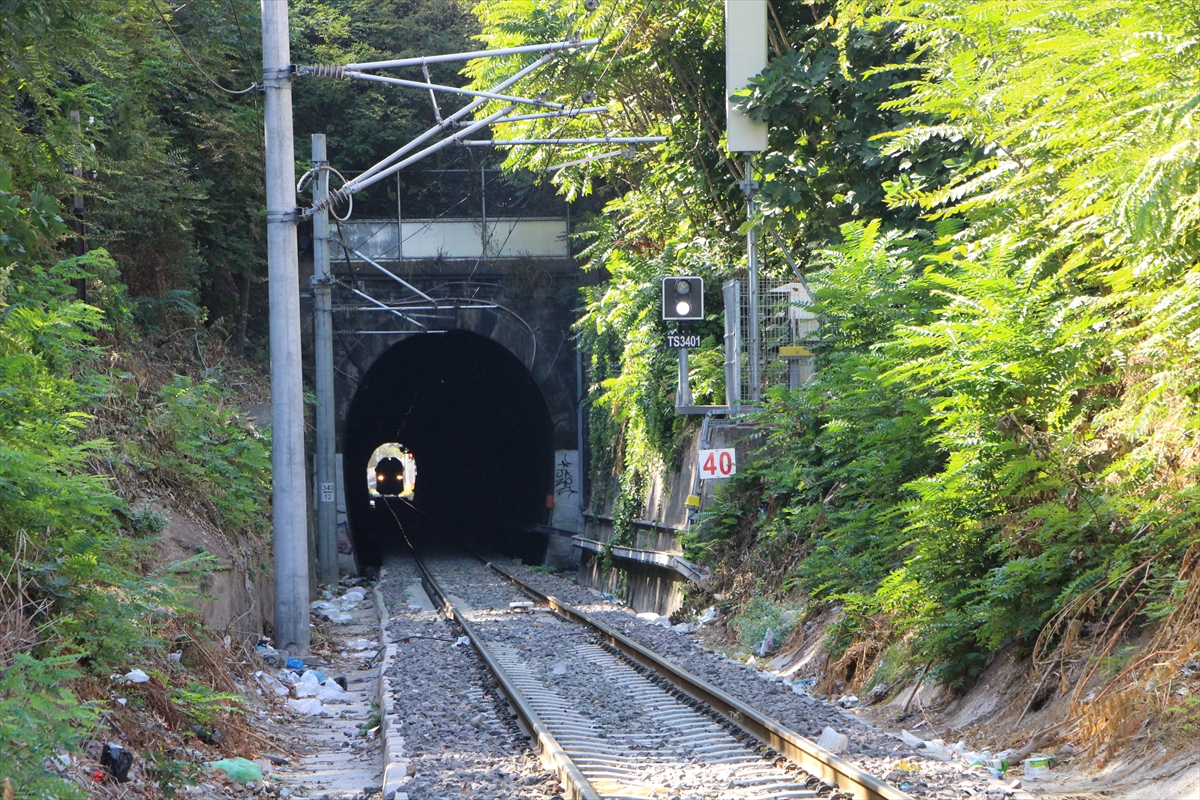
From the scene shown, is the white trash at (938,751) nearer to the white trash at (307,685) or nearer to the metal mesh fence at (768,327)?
the white trash at (307,685)

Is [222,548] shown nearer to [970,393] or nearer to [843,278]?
[843,278]

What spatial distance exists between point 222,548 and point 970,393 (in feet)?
25.0

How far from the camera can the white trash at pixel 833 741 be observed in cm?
708

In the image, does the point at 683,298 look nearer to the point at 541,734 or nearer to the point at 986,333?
the point at 986,333

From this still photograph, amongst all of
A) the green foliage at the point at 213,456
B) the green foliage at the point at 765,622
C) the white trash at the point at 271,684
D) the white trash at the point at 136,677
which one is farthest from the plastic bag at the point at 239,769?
the green foliage at the point at 765,622

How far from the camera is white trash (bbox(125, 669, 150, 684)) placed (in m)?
7.32

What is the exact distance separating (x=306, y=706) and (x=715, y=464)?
595 cm

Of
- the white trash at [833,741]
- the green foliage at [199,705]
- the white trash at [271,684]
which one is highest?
the green foliage at [199,705]

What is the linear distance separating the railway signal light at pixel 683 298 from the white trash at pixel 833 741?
8128 millimetres

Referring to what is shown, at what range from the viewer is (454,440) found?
41688 millimetres

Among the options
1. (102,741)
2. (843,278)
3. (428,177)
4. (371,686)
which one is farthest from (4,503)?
(428,177)

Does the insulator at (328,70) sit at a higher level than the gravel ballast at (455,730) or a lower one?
higher

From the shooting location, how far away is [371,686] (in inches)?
445

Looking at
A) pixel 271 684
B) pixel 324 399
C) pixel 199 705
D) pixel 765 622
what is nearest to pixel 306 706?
pixel 271 684
